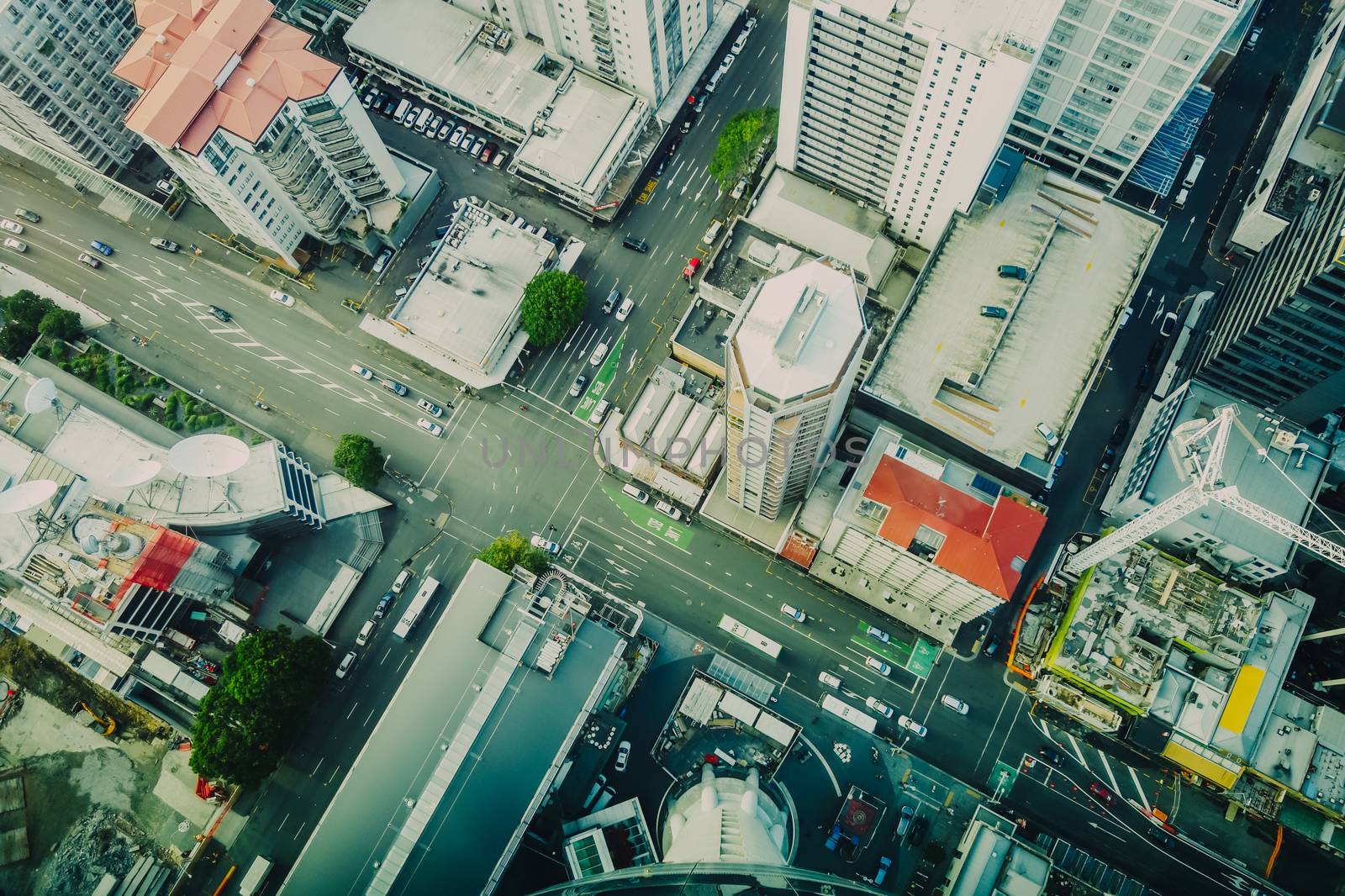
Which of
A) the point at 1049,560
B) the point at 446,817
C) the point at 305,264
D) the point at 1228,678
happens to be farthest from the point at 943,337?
the point at 305,264

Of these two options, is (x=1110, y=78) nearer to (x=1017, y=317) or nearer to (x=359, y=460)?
(x=1017, y=317)

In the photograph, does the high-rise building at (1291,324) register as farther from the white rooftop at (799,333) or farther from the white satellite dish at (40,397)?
the white satellite dish at (40,397)

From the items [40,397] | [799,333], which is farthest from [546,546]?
[40,397]

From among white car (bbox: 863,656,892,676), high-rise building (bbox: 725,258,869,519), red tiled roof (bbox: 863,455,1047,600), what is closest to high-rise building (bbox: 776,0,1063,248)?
high-rise building (bbox: 725,258,869,519)

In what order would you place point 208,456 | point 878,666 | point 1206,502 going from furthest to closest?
1. point 878,666
2. point 208,456
3. point 1206,502

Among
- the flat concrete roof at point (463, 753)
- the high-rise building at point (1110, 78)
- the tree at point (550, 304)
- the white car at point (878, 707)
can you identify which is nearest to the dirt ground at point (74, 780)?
the flat concrete roof at point (463, 753)

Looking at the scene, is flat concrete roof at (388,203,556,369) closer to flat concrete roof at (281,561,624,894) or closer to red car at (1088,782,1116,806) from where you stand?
flat concrete roof at (281,561,624,894)
